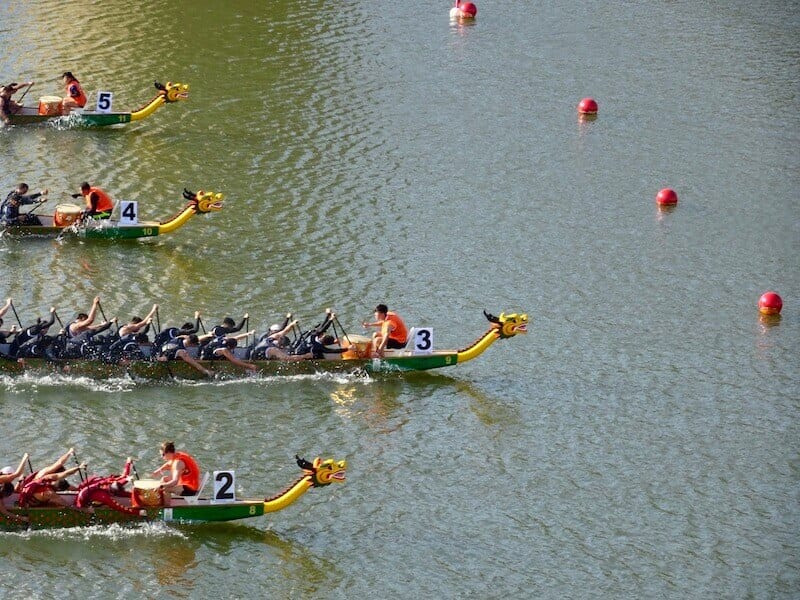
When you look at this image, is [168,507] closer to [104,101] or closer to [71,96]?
[104,101]

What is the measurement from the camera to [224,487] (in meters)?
23.2

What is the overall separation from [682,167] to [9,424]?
73.3 feet

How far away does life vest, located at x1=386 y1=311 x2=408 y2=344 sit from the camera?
29234 millimetres

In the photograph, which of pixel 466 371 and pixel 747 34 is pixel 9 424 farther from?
pixel 747 34

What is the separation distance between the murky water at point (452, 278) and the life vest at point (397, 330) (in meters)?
1.07

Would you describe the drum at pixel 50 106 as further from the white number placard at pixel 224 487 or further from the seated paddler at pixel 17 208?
the white number placard at pixel 224 487

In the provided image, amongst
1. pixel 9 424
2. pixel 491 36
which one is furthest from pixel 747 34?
pixel 9 424

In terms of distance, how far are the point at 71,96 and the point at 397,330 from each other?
17924 mm

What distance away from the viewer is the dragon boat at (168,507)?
23078 millimetres

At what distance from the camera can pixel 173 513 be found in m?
23.4

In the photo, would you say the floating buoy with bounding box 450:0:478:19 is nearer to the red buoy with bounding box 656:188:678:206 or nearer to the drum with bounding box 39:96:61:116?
the drum with bounding box 39:96:61:116

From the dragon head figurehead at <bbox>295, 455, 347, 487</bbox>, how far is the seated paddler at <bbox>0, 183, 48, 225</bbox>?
1492 cm

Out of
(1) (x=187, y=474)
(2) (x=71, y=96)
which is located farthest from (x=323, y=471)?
(2) (x=71, y=96)

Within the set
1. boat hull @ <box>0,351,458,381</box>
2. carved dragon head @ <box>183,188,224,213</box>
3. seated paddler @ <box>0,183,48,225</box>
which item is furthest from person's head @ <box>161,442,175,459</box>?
seated paddler @ <box>0,183,48,225</box>
